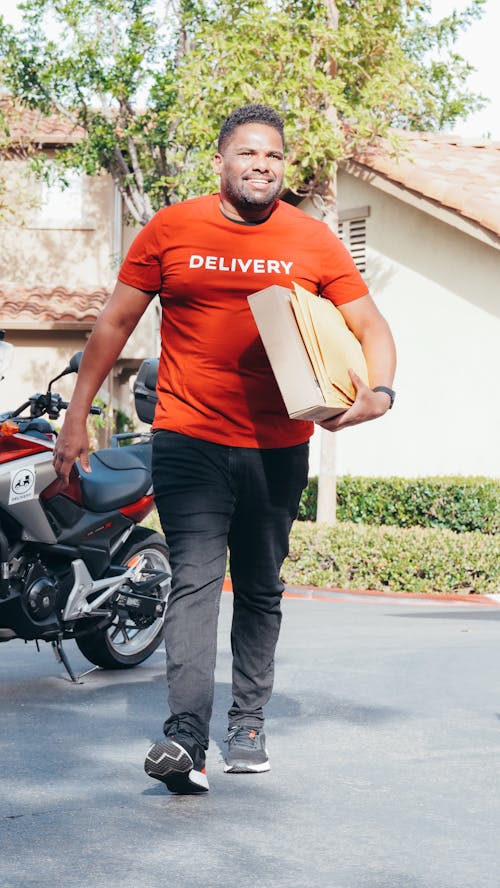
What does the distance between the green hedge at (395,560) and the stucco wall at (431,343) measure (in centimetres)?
319

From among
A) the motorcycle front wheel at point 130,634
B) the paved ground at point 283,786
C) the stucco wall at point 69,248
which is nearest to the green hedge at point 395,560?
the paved ground at point 283,786

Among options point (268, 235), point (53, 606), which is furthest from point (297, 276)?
point (53, 606)

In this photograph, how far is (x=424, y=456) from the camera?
16.5m

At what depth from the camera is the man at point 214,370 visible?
14.9ft

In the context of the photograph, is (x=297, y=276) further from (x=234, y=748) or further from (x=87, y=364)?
(x=234, y=748)

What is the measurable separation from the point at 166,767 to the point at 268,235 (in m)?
1.77

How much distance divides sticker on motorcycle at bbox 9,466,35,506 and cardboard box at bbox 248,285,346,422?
2.25m

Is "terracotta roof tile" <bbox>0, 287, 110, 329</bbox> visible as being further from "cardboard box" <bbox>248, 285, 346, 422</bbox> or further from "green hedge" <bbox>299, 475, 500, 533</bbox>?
"cardboard box" <bbox>248, 285, 346, 422</bbox>

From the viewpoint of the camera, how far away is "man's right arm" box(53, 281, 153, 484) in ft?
15.3

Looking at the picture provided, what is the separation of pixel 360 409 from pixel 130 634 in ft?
10.7

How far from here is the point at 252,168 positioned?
4.57 meters

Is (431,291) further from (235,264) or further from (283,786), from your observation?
(283,786)

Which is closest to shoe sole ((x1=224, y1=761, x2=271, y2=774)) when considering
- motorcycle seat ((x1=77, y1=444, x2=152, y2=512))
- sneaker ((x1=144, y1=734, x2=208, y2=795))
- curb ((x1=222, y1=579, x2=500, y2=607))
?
sneaker ((x1=144, y1=734, x2=208, y2=795))

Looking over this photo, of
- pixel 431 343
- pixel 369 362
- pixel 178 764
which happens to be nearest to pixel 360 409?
pixel 369 362
